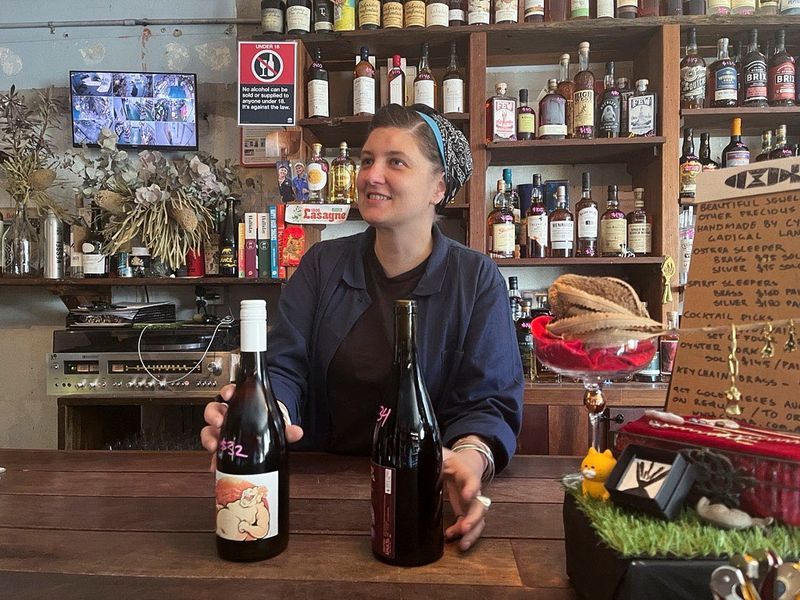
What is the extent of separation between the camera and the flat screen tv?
8.03 ft

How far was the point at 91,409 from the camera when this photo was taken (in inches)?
85.5

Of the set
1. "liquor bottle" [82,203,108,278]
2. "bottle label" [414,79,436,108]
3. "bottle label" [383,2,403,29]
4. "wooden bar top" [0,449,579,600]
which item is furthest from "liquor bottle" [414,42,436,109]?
"wooden bar top" [0,449,579,600]

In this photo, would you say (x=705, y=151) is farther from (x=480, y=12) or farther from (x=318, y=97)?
(x=318, y=97)

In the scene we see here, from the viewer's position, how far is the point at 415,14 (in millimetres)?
2078

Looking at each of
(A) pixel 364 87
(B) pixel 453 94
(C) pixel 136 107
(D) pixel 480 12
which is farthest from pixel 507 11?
(C) pixel 136 107

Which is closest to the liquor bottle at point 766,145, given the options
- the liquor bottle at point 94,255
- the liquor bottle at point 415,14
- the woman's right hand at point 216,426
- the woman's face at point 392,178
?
the liquor bottle at point 415,14

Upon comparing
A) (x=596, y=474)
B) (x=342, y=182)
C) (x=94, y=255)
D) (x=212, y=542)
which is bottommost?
(x=212, y=542)

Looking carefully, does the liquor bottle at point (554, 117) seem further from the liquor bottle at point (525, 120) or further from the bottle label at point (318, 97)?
the bottle label at point (318, 97)

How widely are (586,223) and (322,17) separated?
1.24m

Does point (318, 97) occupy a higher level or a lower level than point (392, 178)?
higher

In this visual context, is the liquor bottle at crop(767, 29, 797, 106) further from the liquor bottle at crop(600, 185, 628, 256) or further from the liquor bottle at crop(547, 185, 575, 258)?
the liquor bottle at crop(547, 185, 575, 258)

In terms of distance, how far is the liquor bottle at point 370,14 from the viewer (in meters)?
2.09

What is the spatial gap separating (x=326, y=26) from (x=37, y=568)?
2.00 metres

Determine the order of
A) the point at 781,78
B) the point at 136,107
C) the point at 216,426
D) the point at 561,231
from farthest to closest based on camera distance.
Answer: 1. the point at 136,107
2. the point at 561,231
3. the point at 781,78
4. the point at 216,426
